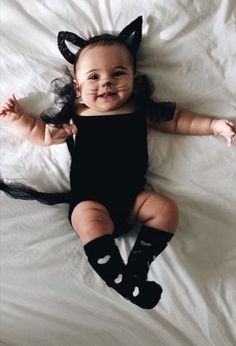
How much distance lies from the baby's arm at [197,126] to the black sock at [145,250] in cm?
27

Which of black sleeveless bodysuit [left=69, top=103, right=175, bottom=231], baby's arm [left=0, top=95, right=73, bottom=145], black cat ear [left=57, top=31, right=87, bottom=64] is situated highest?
black cat ear [left=57, top=31, right=87, bottom=64]

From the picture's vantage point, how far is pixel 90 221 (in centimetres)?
113

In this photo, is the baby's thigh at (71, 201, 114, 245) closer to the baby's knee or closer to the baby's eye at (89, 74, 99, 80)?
the baby's knee

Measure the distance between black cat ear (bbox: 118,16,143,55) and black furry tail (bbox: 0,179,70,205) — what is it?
0.41m

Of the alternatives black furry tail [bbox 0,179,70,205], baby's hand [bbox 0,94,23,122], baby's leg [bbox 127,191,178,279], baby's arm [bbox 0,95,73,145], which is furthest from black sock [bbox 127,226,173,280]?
baby's hand [bbox 0,94,23,122]

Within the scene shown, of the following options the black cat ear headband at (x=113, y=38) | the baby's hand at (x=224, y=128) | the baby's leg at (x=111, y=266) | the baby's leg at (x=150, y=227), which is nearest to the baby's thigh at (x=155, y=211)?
the baby's leg at (x=150, y=227)

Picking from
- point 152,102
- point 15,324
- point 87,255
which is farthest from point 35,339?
point 152,102

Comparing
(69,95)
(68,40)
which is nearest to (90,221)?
(69,95)

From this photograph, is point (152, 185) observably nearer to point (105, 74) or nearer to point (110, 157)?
point (110, 157)

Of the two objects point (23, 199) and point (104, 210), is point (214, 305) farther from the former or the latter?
point (23, 199)

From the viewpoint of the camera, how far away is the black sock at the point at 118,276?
1.08 metres

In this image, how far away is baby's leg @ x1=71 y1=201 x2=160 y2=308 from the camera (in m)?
1.08

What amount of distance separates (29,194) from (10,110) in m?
0.22

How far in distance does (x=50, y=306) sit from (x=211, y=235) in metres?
0.43
